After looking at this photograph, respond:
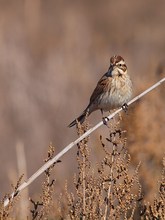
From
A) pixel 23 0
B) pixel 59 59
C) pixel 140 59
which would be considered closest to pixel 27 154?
pixel 59 59

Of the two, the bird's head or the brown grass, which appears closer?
the brown grass

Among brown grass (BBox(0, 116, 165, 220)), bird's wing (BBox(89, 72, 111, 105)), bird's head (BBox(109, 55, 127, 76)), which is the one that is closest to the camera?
brown grass (BBox(0, 116, 165, 220))

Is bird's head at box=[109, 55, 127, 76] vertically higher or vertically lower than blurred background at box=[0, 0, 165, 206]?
lower

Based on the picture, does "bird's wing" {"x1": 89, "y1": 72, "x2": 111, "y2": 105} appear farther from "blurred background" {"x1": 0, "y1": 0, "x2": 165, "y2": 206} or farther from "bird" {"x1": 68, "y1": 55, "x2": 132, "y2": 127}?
"blurred background" {"x1": 0, "y1": 0, "x2": 165, "y2": 206}

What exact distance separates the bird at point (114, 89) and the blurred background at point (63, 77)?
5.8 inches

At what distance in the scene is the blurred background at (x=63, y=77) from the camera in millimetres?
7445

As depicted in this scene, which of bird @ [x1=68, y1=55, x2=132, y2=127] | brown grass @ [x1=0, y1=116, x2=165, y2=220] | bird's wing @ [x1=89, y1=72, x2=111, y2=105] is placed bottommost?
brown grass @ [x1=0, y1=116, x2=165, y2=220]

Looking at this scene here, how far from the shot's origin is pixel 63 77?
12.2 m

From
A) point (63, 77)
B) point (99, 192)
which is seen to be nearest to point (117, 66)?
point (99, 192)

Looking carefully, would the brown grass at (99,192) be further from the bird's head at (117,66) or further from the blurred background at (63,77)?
the bird's head at (117,66)

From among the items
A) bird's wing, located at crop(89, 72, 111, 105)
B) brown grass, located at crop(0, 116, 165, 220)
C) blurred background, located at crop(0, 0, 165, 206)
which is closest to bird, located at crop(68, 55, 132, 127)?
bird's wing, located at crop(89, 72, 111, 105)

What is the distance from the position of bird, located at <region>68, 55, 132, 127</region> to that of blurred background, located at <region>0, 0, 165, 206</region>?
0.15 m

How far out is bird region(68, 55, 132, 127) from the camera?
22.8ft

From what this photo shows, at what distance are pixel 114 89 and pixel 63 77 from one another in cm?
514
